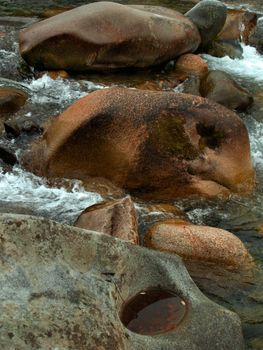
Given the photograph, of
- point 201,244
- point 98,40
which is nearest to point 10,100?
point 98,40

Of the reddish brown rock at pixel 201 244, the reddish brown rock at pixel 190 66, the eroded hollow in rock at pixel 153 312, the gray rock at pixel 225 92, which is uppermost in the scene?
the eroded hollow in rock at pixel 153 312

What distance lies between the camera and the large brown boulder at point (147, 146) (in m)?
6.38

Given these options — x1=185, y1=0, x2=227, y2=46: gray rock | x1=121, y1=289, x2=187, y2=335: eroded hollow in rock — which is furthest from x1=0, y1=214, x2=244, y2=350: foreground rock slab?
x1=185, y1=0, x2=227, y2=46: gray rock

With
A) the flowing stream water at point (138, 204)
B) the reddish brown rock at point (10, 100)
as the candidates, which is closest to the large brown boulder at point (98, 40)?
Result: the flowing stream water at point (138, 204)

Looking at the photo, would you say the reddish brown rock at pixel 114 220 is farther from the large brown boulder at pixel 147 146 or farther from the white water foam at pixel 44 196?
the large brown boulder at pixel 147 146

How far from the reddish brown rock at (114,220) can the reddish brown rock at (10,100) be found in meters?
3.10

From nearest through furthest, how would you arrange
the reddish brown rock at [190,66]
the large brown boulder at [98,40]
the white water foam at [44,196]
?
the white water foam at [44,196] → the large brown boulder at [98,40] → the reddish brown rock at [190,66]

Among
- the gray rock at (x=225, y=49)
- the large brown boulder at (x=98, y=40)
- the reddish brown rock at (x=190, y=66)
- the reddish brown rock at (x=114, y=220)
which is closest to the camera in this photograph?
the reddish brown rock at (x=114, y=220)

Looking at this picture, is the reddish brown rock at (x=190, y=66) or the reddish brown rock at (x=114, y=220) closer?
the reddish brown rock at (x=114, y=220)

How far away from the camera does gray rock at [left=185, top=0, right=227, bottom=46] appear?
11172mm

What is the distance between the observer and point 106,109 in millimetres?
6379

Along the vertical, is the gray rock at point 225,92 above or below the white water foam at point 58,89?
above

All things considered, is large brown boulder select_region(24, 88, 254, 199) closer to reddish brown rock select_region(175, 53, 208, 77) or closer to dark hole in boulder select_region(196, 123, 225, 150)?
dark hole in boulder select_region(196, 123, 225, 150)

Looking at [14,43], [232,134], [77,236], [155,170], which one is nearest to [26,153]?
[155,170]
